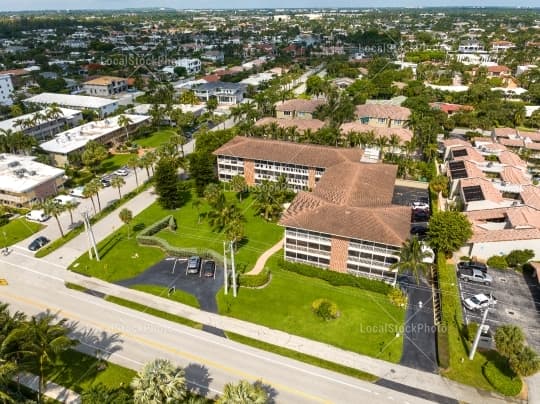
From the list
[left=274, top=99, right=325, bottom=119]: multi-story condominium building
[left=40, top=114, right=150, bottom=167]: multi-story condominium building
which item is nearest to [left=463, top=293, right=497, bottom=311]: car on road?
[left=274, top=99, right=325, bottom=119]: multi-story condominium building

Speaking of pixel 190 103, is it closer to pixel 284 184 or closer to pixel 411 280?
pixel 284 184

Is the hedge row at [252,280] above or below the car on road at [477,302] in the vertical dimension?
above

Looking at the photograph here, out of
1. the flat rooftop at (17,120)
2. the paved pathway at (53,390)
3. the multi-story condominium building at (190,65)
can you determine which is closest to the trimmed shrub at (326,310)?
the paved pathway at (53,390)

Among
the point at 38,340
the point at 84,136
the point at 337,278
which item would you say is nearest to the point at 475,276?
the point at 337,278

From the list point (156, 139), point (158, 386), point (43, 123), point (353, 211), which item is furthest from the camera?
point (156, 139)

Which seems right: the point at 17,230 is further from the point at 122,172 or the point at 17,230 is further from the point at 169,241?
the point at 169,241

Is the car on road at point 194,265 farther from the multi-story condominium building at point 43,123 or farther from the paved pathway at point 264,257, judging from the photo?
the multi-story condominium building at point 43,123
